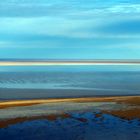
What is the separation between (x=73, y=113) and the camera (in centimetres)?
1986

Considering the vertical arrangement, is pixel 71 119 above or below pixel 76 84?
above

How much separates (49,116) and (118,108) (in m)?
3.93

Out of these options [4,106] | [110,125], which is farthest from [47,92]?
[110,125]

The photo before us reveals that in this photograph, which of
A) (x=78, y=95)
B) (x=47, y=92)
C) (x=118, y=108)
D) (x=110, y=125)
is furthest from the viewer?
(x=47, y=92)

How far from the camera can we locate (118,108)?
842 inches

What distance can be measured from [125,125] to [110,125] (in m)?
0.61

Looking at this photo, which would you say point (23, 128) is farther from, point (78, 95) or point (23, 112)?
point (78, 95)

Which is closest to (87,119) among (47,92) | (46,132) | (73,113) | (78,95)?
(73,113)

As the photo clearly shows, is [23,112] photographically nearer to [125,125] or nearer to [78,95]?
[125,125]

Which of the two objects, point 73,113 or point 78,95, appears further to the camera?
point 78,95

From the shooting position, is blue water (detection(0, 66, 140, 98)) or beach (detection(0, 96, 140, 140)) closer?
beach (detection(0, 96, 140, 140))

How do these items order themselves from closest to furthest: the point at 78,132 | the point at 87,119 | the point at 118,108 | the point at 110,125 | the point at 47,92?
the point at 78,132 → the point at 110,125 → the point at 87,119 → the point at 118,108 → the point at 47,92

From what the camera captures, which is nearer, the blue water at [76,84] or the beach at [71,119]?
the beach at [71,119]

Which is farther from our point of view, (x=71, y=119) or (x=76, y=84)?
(x=76, y=84)
